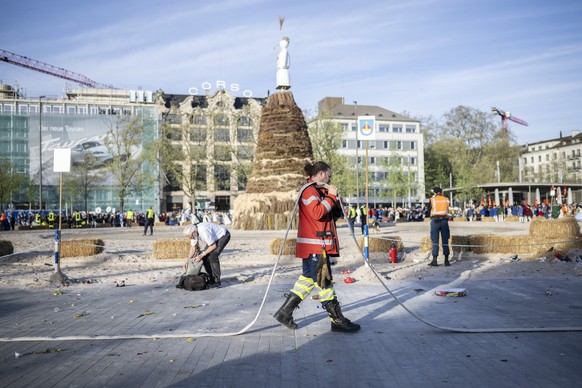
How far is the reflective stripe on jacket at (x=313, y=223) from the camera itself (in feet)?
21.0

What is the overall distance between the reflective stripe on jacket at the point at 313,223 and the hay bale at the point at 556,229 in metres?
12.0

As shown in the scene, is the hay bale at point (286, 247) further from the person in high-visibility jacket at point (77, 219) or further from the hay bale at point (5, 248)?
the person in high-visibility jacket at point (77, 219)

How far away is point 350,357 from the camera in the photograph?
5301 mm

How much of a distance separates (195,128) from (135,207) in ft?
89.8

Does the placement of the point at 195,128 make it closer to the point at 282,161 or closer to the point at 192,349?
the point at 282,161

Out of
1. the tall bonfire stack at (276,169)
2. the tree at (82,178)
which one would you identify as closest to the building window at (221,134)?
the tree at (82,178)

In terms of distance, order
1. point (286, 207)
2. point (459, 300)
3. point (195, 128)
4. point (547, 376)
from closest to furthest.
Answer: point (547, 376) < point (459, 300) < point (286, 207) < point (195, 128)

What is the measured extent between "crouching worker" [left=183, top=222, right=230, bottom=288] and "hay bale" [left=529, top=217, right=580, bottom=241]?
10.7 metres

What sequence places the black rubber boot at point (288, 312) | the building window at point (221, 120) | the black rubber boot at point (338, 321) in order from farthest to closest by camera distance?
the building window at point (221, 120) < the black rubber boot at point (288, 312) < the black rubber boot at point (338, 321)

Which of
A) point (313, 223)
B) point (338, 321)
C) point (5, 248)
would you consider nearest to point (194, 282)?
point (313, 223)

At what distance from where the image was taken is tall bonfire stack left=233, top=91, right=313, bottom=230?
31.9 m

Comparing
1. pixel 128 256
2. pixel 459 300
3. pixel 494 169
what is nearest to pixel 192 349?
pixel 459 300

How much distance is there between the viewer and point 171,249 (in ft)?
54.8

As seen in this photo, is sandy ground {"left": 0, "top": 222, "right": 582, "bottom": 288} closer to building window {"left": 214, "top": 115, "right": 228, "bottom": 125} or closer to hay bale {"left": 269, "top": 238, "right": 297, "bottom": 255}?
hay bale {"left": 269, "top": 238, "right": 297, "bottom": 255}
